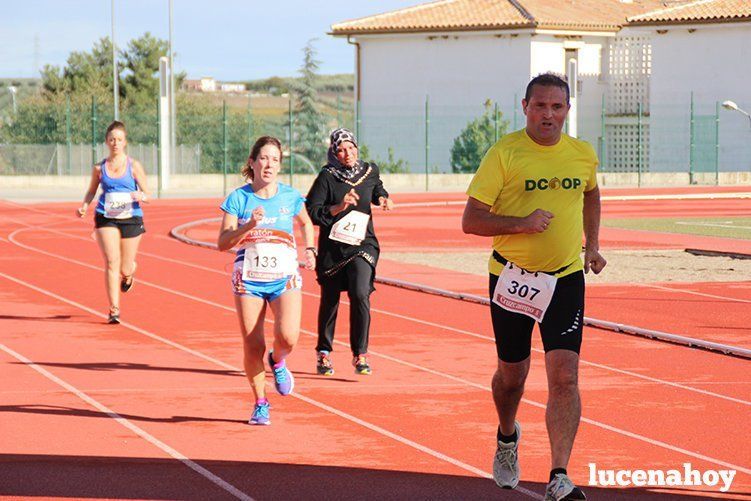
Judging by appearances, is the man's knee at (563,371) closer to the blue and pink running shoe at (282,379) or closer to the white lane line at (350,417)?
the white lane line at (350,417)

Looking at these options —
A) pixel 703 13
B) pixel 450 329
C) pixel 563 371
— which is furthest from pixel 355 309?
pixel 703 13

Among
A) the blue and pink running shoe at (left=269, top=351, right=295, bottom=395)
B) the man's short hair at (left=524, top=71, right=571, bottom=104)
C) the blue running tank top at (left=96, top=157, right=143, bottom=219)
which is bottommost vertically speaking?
the blue and pink running shoe at (left=269, top=351, right=295, bottom=395)

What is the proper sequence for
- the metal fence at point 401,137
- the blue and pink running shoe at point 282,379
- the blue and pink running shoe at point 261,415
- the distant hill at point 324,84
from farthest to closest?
the distant hill at point 324,84 < the metal fence at point 401,137 < the blue and pink running shoe at point 282,379 < the blue and pink running shoe at point 261,415

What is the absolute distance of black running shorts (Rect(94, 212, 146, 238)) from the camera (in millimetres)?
14516

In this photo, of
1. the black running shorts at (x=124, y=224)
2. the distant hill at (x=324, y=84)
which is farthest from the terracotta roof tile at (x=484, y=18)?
the distant hill at (x=324, y=84)

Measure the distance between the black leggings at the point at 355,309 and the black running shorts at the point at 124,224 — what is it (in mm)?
3849

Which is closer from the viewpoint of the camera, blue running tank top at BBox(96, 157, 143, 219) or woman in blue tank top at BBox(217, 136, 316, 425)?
woman in blue tank top at BBox(217, 136, 316, 425)

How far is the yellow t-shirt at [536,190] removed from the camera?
698cm

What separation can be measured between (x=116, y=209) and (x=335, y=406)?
5.36 metres

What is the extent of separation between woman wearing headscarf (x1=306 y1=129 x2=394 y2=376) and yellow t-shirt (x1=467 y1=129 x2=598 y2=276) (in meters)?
4.12

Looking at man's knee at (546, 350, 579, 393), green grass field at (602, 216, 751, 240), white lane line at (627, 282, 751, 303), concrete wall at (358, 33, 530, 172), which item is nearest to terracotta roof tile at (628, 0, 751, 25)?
concrete wall at (358, 33, 530, 172)

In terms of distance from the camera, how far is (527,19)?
61.8 meters

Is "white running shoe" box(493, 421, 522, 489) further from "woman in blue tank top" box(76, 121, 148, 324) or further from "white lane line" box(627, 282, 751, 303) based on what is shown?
"white lane line" box(627, 282, 751, 303)

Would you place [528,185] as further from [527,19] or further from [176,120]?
[527,19]
